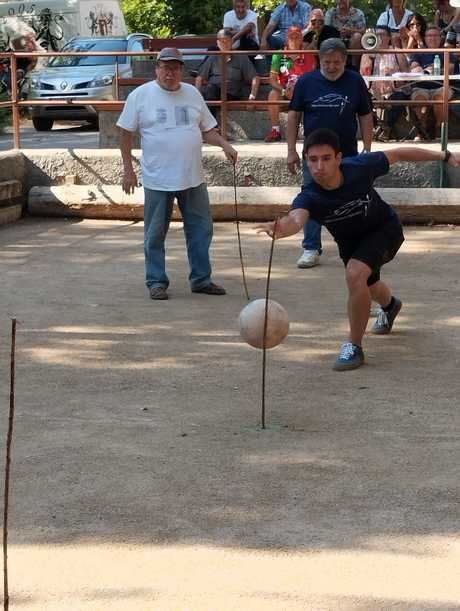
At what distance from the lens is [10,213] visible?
40.9 ft

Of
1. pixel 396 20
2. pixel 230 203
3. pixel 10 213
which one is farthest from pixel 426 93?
pixel 10 213

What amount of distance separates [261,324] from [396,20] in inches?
367

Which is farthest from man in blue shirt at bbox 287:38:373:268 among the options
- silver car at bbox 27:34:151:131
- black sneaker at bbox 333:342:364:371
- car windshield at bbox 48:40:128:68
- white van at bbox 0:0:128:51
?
white van at bbox 0:0:128:51

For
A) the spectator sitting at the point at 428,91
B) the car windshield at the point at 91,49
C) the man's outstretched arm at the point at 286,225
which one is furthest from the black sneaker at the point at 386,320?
the car windshield at the point at 91,49

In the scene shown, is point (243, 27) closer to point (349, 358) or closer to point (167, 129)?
point (167, 129)

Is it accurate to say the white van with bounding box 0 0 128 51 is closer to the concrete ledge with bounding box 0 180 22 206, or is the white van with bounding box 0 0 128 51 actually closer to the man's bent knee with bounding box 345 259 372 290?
the concrete ledge with bounding box 0 180 22 206

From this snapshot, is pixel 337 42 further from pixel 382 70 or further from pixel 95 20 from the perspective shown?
pixel 95 20

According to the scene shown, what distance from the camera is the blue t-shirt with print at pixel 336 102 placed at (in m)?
9.35

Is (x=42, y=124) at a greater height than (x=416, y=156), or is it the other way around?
(x=416, y=156)

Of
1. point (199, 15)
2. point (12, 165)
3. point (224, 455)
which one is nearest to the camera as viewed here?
point (224, 455)

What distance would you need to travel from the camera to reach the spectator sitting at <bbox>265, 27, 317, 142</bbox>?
13.7 m

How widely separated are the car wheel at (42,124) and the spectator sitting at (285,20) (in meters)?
8.12

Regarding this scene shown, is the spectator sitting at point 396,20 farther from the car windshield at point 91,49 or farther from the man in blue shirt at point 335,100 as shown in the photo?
the car windshield at point 91,49

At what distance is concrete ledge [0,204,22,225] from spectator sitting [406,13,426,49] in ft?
15.9
